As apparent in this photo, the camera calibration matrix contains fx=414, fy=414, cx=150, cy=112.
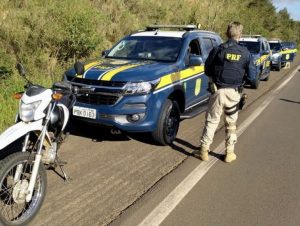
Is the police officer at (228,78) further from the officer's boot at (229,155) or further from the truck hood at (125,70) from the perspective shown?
the truck hood at (125,70)

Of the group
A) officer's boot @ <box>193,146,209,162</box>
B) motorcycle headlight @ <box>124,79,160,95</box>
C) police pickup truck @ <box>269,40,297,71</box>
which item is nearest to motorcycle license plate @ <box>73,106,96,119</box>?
motorcycle headlight @ <box>124,79,160,95</box>

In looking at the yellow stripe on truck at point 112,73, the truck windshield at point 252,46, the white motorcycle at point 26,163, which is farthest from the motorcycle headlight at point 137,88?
the truck windshield at point 252,46

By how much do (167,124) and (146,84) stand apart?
0.82 m

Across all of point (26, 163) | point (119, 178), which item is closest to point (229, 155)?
point (119, 178)

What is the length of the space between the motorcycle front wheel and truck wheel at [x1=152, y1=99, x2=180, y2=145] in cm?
257

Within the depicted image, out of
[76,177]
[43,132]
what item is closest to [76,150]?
[76,177]

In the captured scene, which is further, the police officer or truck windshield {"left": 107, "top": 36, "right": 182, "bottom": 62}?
truck windshield {"left": 107, "top": 36, "right": 182, "bottom": 62}

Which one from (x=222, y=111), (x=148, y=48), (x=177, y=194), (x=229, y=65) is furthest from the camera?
(x=148, y=48)

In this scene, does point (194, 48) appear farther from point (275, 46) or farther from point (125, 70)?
point (275, 46)

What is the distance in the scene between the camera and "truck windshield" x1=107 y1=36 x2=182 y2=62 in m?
7.36

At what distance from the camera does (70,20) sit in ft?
35.2

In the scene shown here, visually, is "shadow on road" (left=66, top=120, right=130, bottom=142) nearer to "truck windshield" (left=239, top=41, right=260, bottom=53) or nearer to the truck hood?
the truck hood

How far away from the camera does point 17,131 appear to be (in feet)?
12.8

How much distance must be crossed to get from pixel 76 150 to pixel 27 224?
7.53ft
